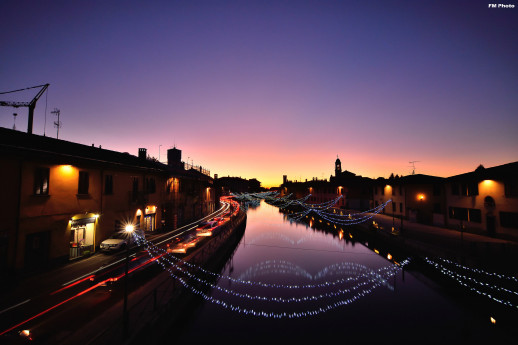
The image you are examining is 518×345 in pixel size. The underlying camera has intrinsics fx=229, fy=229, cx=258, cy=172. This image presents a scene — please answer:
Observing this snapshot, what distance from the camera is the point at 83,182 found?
1775 centimetres

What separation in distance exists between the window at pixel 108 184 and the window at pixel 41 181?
15.8ft

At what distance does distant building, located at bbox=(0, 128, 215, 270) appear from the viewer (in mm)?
13172

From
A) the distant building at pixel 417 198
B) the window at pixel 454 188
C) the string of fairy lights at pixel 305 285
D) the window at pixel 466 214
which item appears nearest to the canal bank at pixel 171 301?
the string of fairy lights at pixel 305 285

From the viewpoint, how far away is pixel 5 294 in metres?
11.4

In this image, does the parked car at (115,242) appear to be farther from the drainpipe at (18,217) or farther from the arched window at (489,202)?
the arched window at (489,202)

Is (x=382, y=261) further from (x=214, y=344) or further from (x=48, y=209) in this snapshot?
(x=48, y=209)

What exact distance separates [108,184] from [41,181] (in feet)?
18.4

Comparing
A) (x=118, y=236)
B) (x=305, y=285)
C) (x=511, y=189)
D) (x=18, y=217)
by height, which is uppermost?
(x=511, y=189)

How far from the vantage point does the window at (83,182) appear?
1747cm

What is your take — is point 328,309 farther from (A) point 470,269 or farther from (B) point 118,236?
(B) point 118,236

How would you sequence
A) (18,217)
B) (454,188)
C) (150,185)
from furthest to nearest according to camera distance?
(454,188)
(150,185)
(18,217)

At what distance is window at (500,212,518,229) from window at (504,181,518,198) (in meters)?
1.74

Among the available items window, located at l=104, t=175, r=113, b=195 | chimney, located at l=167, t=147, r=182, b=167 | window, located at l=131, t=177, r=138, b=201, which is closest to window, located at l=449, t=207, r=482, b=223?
window, located at l=131, t=177, r=138, b=201

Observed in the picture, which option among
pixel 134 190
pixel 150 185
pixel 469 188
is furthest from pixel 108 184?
pixel 469 188
